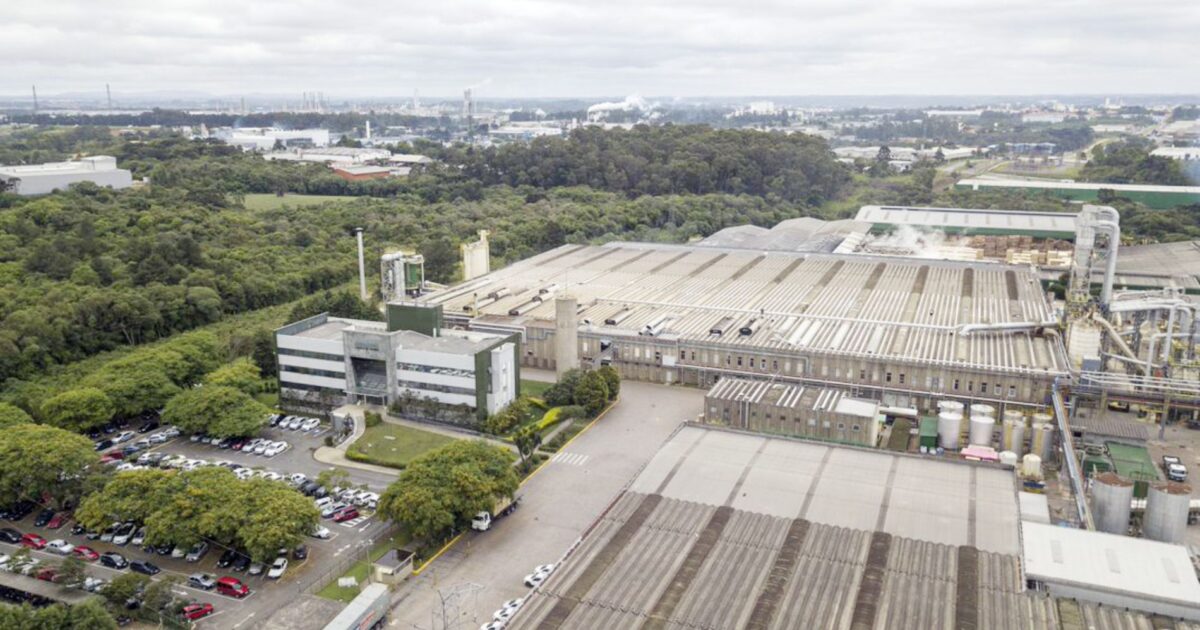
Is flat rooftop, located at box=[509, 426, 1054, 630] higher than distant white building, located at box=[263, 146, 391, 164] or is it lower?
lower

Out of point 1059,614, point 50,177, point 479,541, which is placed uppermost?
point 50,177

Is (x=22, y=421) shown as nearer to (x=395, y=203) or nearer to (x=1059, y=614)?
(x=1059, y=614)

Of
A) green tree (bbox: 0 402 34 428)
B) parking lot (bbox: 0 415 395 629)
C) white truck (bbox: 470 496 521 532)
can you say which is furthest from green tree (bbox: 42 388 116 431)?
white truck (bbox: 470 496 521 532)

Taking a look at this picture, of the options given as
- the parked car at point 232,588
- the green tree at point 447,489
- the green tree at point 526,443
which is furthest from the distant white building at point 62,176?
the parked car at point 232,588

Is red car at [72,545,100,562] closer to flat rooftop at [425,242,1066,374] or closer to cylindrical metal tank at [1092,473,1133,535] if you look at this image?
flat rooftop at [425,242,1066,374]

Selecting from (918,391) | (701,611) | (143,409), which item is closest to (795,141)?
(918,391)

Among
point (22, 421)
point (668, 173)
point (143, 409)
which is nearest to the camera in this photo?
point (22, 421)
